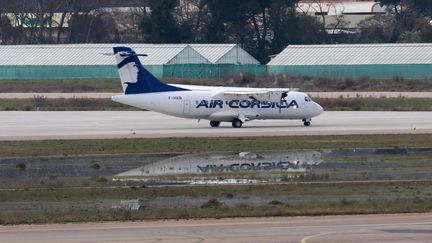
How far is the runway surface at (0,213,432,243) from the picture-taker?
23.0 metres

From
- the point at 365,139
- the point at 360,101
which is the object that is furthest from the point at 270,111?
the point at 360,101

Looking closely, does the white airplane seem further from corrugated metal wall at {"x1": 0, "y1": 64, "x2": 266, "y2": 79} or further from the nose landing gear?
corrugated metal wall at {"x1": 0, "y1": 64, "x2": 266, "y2": 79}

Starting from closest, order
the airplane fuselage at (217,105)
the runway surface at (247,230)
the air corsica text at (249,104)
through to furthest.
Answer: the runway surface at (247,230), the airplane fuselage at (217,105), the air corsica text at (249,104)

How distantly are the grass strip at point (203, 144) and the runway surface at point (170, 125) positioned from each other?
3.00 m

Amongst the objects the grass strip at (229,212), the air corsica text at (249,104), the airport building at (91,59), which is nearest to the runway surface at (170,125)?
the air corsica text at (249,104)

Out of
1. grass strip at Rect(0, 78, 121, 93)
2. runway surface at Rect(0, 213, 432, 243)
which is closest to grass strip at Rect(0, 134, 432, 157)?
runway surface at Rect(0, 213, 432, 243)

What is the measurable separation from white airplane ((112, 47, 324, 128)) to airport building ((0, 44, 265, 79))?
156 feet

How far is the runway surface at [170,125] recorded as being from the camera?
175 feet

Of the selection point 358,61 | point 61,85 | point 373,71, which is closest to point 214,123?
point 61,85

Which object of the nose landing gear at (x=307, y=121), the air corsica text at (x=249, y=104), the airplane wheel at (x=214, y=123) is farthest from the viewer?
the nose landing gear at (x=307, y=121)

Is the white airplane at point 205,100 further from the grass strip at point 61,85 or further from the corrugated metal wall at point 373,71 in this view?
the corrugated metal wall at point 373,71

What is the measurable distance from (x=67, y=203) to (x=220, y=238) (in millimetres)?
6949

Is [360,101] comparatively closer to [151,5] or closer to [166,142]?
[166,142]

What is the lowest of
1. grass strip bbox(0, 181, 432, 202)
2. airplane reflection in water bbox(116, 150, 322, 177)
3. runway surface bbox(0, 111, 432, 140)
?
runway surface bbox(0, 111, 432, 140)
